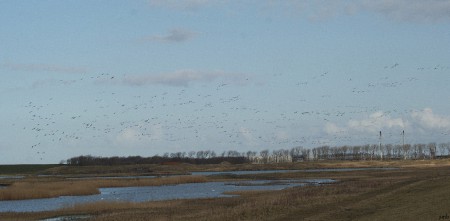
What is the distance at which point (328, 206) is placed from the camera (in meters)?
37.2

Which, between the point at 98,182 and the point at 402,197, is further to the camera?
the point at 98,182

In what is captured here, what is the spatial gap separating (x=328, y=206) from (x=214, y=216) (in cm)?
714

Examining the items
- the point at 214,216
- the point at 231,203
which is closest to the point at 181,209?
the point at 231,203

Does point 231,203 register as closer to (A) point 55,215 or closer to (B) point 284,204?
(B) point 284,204

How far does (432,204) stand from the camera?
3109 cm

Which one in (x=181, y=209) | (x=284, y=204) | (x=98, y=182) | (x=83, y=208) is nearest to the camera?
(x=284, y=204)

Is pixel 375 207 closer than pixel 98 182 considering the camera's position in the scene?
Yes

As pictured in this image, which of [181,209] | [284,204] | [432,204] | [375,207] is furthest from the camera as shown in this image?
[181,209]

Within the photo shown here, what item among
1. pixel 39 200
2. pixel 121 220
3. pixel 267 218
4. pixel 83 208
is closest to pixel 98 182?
pixel 39 200

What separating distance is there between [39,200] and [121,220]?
31404mm

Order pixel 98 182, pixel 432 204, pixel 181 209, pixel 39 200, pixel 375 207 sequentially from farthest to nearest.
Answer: pixel 98 182 → pixel 39 200 → pixel 181 209 → pixel 375 207 → pixel 432 204

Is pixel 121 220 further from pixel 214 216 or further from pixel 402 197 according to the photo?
pixel 402 197

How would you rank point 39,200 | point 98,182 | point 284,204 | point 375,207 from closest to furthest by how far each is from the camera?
point 375,207
point 284,204
point 39,200
point 98,182

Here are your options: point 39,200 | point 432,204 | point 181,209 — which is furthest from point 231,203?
point 39,200
